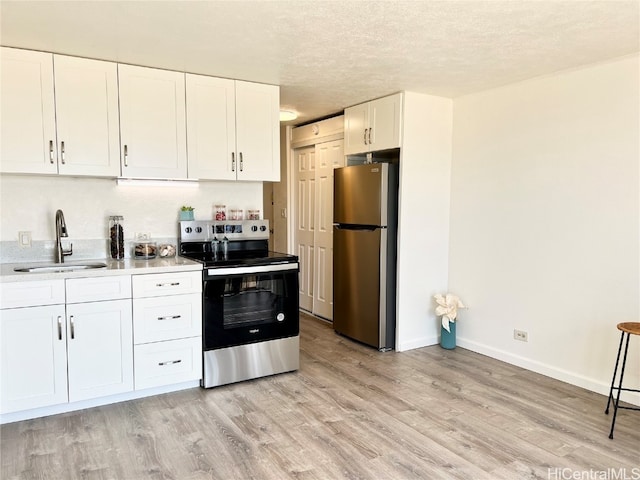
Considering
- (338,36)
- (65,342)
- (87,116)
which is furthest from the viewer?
(87,116)

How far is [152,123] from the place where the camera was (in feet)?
10.7

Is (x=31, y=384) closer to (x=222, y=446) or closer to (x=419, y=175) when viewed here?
(x=222, y=446)

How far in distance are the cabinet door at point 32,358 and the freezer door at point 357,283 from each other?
96.5 inches

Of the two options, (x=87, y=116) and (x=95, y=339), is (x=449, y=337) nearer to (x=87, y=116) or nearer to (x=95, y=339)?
(x=95, y=339)

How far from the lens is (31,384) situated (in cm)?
268

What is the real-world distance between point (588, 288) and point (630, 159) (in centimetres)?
92

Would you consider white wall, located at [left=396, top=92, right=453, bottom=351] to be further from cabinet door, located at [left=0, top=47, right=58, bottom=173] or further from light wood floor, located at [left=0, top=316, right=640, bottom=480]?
cabinet door, located at [left=0, top=47, right=58, bottom=173]

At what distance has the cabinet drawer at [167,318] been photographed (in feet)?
9.80

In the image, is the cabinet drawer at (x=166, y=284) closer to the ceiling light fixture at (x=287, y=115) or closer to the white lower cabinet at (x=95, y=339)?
the white lower cabinet at (x=95, y=339)

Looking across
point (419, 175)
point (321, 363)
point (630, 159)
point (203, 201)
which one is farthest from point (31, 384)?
point (630, 159)

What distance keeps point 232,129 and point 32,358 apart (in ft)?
6.76

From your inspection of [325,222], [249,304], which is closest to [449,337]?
[325,222]

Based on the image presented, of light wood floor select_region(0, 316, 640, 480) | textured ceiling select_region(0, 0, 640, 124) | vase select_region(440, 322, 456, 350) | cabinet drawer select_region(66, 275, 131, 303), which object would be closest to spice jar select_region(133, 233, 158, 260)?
cabinet drawer select_region(66, 275, 131, 303)

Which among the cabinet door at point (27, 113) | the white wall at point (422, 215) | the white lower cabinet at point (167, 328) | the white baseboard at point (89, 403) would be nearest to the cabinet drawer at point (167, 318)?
the white lower cabinet at point (167, 328)
